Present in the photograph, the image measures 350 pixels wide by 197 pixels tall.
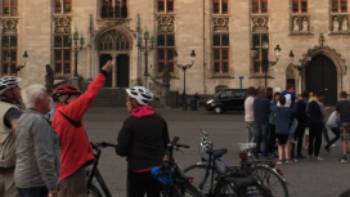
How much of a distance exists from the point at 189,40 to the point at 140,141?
125 ft

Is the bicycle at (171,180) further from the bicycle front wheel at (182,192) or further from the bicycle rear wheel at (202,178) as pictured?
the bicycle rear wheel at (202,178)

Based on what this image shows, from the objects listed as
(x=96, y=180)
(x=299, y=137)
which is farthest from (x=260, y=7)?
(x=96, y=180)

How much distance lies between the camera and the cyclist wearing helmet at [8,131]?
20.5 feet

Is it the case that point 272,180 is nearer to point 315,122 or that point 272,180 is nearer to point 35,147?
point 35,147

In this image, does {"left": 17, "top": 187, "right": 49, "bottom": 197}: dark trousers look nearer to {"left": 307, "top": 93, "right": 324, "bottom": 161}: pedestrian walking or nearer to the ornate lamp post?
{"left": 307, "top": 93, "right": 324, "bottom": 161}: pedestrian walking

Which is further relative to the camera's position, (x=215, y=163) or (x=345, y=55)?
Answer: (x=345, y=55)

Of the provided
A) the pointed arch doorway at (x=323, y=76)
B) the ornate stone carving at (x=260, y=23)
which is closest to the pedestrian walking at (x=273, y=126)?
the pointed arch doorway at (x=323, y=76)

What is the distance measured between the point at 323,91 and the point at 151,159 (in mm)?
37761

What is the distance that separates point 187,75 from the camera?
44.7 meters

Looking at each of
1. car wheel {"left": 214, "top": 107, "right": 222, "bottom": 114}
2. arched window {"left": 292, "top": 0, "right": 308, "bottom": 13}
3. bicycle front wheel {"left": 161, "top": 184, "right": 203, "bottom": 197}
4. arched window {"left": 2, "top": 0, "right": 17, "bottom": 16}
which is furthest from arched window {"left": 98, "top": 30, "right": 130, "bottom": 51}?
bicycle front wheel {"left": 161, "top": 184, "right": 203, "bottom": 197}

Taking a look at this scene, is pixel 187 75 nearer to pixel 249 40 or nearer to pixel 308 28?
pixel 249 40

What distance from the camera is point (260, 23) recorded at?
4478cm

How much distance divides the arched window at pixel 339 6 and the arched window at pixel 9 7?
2269 centimetres

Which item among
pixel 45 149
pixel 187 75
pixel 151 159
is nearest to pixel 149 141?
pixel 151 159
